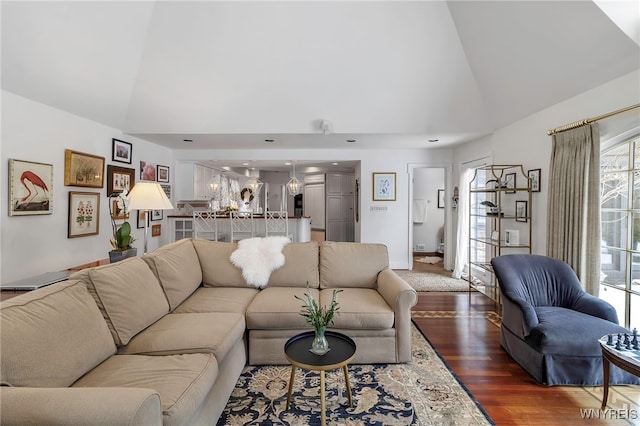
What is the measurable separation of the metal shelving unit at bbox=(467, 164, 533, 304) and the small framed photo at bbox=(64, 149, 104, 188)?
16.8ft

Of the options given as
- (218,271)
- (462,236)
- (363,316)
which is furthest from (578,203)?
(218,271)

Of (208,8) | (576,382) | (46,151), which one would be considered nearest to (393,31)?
(208,8)

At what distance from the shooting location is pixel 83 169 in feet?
11.7

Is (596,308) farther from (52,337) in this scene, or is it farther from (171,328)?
(52,337)

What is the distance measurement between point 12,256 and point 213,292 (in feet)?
6.47

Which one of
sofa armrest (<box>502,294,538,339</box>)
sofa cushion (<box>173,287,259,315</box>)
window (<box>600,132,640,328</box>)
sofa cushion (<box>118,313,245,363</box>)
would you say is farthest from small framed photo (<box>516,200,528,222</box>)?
sofa cushion (<box>118,313,245,363</box>)

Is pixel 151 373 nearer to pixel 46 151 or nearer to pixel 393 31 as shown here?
pixel 46 151

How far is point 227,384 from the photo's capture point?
188 centimetres

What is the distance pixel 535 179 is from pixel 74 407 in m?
4.39

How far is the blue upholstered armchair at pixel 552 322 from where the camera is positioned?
2072 millimetres

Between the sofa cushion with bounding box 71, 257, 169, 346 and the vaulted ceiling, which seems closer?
the sofa cushion with bounding box 71, 257, 169, 346

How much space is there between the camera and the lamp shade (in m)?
2.66

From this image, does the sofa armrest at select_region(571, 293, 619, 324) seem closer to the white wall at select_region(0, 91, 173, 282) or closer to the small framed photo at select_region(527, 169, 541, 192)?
the small framed photo at select_region(527, 169, 541, 192)

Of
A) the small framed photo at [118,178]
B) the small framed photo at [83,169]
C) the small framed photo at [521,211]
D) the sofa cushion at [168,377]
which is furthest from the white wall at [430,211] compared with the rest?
the sofa cushion at [168,377]
